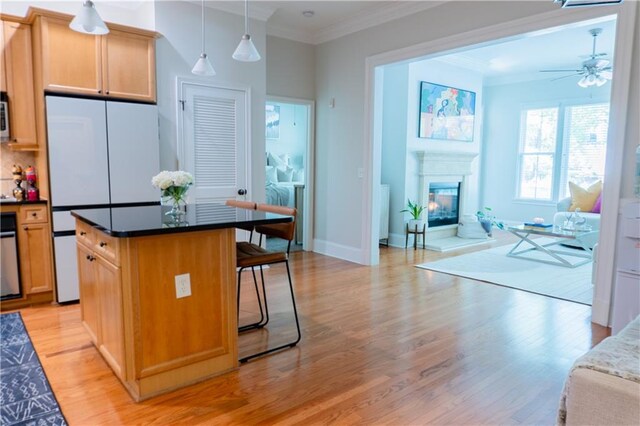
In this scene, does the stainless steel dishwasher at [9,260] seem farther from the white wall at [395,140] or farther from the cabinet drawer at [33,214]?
the white wall at [395,140]

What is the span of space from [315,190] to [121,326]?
4064mm

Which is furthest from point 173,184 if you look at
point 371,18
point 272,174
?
point 272,174

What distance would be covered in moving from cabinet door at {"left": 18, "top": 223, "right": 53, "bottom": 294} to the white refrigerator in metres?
0.14

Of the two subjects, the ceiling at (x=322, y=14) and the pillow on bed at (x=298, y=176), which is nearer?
the ceiling at (x=322, y=14)

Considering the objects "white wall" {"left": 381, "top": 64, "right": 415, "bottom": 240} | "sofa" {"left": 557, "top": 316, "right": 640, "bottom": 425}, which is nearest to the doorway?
"white wall" {"left": 381, "top": 64, "right": 415, "bottom": 240}

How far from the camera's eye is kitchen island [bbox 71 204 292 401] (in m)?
2.11

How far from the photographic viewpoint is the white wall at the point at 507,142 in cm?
786

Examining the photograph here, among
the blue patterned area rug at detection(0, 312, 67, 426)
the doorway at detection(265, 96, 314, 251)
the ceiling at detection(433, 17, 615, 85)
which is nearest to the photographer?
the blue patterned area rug at detection(0, 312, 67, 426)

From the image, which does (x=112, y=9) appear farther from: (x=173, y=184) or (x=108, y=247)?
(x=108, y=247)

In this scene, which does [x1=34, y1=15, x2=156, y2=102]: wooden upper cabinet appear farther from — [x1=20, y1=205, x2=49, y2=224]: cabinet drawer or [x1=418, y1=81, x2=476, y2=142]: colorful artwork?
[x1=418, y1=81, x2=476, y2=142]: colorful artwork

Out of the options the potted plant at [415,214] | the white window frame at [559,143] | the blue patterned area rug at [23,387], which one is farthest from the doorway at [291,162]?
the white window frame at [559,143]

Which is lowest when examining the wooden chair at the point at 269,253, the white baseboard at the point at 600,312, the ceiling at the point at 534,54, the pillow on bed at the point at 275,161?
the white baseboard at the point at 600,312

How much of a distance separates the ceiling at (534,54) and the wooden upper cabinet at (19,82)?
4.63 metres

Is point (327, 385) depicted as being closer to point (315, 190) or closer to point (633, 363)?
point (633, 363)
